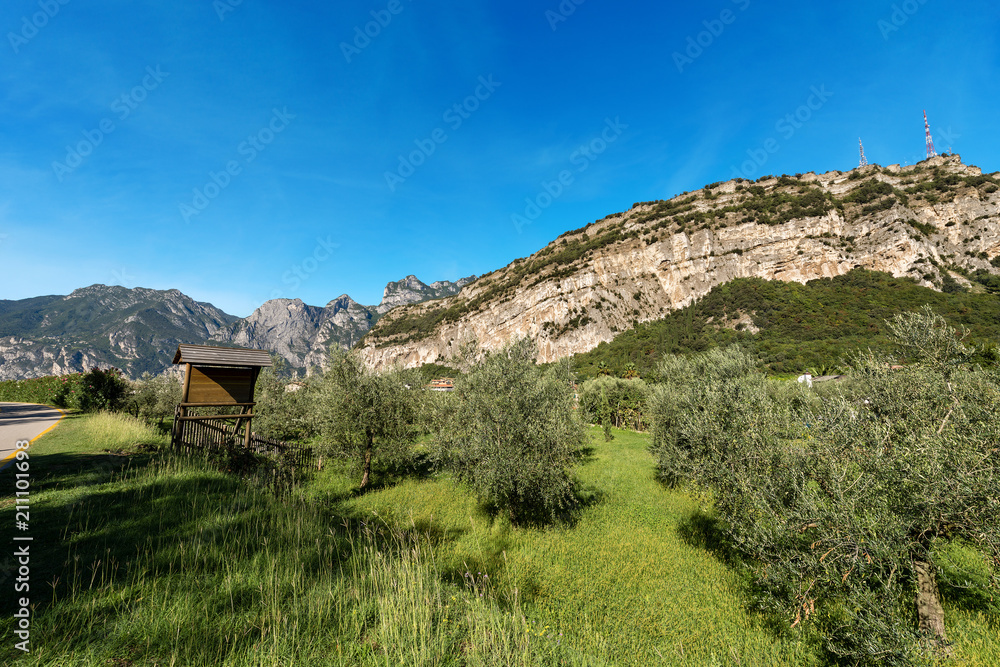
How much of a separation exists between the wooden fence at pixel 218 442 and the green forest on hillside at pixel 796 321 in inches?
2075

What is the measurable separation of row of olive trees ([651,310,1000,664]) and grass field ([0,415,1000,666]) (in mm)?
1585

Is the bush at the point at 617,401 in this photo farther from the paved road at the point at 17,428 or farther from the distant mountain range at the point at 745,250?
the paved road at the point at 17,428

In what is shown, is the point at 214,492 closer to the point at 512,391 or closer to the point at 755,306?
the point at 512,391

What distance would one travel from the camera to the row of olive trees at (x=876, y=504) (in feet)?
16.4

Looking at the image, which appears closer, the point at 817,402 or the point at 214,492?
the point at 817,402

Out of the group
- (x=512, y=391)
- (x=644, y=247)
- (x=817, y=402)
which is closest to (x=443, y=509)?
(x=512, y=391)

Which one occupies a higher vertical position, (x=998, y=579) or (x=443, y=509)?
(x=998, y=579)

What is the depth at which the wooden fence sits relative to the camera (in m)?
13.9

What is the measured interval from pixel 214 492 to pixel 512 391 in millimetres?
9188

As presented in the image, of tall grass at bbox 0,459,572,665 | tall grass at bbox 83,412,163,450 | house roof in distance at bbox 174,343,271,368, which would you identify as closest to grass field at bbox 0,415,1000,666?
tall grass at bbox 0,459,572,665

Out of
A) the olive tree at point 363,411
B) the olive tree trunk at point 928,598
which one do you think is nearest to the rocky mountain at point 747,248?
the olive tree at point 363,411

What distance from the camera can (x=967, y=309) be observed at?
66.2 meters

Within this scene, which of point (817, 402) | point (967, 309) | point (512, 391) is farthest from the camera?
point (967, 309)

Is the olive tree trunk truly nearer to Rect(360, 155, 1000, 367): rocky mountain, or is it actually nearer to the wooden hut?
the wooden hut
